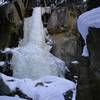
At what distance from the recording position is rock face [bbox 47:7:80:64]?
17422 millimetres

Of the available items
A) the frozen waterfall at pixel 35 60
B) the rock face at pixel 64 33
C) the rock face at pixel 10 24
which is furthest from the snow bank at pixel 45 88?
the rock face at pixel 10 24

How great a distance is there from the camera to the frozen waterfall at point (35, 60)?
658 inches

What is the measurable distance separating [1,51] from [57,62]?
9.13ft

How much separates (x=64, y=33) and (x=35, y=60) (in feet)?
7.51

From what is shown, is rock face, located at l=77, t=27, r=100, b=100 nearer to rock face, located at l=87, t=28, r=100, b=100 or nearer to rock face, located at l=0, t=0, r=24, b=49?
rock face, located at l=87, t=28, r=100, b=100

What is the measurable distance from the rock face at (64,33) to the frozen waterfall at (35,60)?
45 cm

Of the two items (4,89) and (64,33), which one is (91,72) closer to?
(4,89)

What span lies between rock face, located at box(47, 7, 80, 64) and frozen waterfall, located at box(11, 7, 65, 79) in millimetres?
450

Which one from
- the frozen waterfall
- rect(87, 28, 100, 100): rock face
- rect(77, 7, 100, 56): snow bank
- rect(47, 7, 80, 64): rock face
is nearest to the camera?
rect(77, 7, 100, 56): snow bank

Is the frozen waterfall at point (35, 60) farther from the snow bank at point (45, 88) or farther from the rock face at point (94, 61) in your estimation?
the rock face at point (94, 61)

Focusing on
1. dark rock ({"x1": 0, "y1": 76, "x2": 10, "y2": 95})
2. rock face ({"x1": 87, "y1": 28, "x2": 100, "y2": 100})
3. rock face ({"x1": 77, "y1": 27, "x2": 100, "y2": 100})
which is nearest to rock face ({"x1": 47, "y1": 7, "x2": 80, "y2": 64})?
dark rock ({"x1": 0, "y1": 76, "x2": 10, "y2": 95})

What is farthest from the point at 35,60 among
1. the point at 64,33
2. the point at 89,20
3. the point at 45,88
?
the point at 89,20

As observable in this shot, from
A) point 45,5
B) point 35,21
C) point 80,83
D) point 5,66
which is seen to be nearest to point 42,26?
point 35,21

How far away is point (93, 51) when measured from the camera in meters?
4.41
